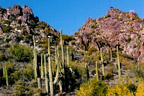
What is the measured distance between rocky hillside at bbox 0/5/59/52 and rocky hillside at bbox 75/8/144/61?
7.50 m

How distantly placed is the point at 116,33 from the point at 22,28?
22.1m

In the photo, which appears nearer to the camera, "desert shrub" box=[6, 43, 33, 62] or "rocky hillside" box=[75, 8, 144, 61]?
"desert shrub" box=[6, 43, 33, 62]

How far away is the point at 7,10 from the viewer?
2138 inches

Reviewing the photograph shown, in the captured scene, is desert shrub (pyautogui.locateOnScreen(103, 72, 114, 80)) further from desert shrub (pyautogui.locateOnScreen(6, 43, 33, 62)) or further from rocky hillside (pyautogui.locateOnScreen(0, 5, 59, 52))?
rocky hillside (pyautogui.locateOnScreen(0, 5, 59, 52))

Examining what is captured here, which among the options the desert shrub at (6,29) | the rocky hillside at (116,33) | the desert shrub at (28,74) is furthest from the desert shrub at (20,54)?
the rocky hillside at (116,33)

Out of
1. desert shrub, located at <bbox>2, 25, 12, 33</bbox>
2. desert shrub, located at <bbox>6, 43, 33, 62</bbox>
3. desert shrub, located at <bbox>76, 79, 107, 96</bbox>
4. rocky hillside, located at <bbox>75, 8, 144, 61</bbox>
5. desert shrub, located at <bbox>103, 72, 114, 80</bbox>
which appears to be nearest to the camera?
desert shrub, located at <bbox>76, 79, 107, 96</bbox>

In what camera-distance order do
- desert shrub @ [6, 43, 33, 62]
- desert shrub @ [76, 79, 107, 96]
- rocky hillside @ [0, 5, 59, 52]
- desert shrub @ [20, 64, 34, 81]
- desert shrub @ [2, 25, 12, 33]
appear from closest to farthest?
desert shrub @ [76, 79, 107, 96] → desert shrub @ [20, 64, 34, 81] → desert shrub @ [6, 43, 33, 62] → rocky hillside @ [0, 5, 59, 52] → desert shrub @ [2, 25, 12, 33]

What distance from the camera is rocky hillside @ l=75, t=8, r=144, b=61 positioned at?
49.5 meters

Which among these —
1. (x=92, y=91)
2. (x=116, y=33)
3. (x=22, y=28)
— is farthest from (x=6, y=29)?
(x=92, y=91)

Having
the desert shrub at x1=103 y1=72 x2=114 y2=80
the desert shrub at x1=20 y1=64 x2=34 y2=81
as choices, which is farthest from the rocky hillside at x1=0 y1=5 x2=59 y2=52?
the desert shrub at x1=103 y1=72 x2=114 y2=80

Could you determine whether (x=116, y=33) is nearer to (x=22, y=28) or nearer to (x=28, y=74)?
(x=22, y=28)

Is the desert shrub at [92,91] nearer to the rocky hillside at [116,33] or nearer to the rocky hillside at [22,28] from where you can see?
the rocky hillside at [22,28]

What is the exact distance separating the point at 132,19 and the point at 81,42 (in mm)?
17992

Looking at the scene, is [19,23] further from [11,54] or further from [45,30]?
[11,54]
